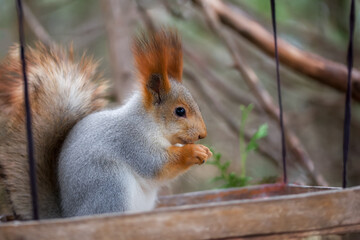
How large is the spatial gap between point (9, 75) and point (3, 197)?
0.32 metres

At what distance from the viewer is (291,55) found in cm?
195

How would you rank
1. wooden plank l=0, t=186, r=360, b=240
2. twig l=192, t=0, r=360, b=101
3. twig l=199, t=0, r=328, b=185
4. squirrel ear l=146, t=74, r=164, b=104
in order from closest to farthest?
wooden plank l=0, t=186, r=360, b=240
squirrel ear l=146, t=74, r=164, b=104
twig l=192, t=0, r=360, b=101
twig l=199, t=0, r=328, b=185

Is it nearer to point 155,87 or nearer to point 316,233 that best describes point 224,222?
point 316,233

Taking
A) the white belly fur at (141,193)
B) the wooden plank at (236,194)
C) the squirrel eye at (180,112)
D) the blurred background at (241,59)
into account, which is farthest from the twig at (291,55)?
the white belly fur at (141,193)

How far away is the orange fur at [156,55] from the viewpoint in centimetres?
116

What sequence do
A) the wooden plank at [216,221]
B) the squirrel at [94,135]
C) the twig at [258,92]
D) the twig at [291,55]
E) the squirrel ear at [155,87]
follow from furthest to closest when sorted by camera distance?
the twig at [258,92] → the twig at [291,55] → the squirrel ear at [155,87] → the squirrel at [94,135] → the wooden plank at [216,221]

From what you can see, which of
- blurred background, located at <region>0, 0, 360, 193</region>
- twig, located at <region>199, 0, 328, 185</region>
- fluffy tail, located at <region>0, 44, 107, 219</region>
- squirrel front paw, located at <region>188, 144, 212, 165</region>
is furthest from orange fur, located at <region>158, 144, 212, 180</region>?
twig, located at <region>199, 0, 328, 185</region>

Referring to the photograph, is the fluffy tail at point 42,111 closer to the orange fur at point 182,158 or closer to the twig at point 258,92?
the orange fur at point 182,158

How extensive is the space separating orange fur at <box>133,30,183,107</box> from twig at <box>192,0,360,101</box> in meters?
0.83

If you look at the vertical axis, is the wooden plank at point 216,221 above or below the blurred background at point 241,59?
below

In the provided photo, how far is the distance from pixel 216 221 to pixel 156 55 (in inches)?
20.8

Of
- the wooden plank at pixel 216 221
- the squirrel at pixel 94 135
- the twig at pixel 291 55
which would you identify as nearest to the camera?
the wooden plank at pixel 216 221

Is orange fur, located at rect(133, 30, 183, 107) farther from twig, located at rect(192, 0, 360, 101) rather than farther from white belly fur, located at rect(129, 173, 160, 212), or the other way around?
twig, located at rect(192, 0, 360, 101)

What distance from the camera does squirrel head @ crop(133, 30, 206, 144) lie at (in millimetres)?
1180
